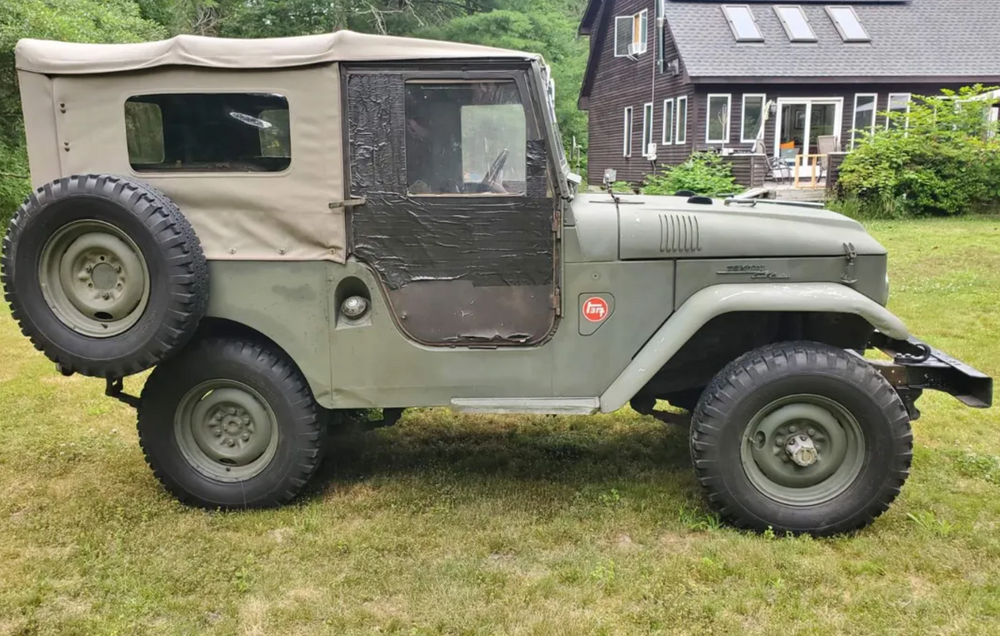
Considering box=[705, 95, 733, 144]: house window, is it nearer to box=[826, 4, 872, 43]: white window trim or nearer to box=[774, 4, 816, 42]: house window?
box=[774, 4, 816, 42]: house window

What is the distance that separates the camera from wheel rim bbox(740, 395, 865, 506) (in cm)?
404

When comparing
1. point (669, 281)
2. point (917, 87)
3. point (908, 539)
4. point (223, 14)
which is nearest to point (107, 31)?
point (223, 14)

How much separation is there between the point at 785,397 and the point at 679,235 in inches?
37.0

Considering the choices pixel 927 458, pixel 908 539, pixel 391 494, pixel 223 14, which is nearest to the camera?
pixel 908 539

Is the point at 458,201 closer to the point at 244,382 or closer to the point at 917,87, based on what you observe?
the point at 244,382

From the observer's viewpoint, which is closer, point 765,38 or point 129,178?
point 129,178

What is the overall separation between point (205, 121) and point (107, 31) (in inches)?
530

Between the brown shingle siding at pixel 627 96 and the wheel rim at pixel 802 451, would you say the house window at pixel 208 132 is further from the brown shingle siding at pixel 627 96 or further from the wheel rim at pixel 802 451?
the brown shingle siding at pixel 627 96

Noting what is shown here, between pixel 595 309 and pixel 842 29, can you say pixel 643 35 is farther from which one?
pixel 595 309

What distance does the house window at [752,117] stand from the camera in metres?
22.1

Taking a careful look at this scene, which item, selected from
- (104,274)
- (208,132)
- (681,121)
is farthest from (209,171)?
(681,121)

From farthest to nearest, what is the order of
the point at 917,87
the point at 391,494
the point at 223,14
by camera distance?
the point at 223,14 → the point at 917,87 → the point at 391,494

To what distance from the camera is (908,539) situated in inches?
156

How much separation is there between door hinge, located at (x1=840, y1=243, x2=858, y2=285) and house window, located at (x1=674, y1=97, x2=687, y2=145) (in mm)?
19497
